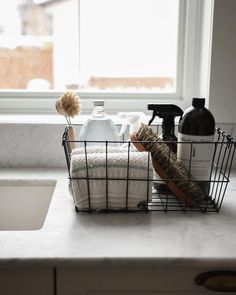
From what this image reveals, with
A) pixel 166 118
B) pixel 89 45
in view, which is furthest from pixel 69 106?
pixel 89 45

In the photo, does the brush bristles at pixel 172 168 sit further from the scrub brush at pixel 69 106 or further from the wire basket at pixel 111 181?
the scrub brush at pixel 69 106

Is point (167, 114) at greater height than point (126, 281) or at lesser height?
greater

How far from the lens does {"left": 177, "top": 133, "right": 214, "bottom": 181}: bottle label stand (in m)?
0.99

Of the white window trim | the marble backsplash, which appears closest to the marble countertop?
the marble backsplash

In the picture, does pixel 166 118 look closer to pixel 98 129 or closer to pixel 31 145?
pixel 98 129

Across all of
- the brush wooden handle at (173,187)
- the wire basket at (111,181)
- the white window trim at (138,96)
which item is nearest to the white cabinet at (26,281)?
the wire basket at (111,181)

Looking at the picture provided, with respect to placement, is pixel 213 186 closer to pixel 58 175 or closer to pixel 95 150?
pixel 95 150

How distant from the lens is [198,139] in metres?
0.99

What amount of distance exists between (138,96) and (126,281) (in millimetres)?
829

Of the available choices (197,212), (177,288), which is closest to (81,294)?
(177,288)

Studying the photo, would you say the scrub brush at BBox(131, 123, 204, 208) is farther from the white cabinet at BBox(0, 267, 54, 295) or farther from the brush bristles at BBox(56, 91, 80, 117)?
the white cabinet at BBox(0, 267, 54, 295)

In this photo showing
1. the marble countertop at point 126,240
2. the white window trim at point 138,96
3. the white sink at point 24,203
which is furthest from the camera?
the white window trim at point 138,96

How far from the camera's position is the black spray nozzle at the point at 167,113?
1.06 meters

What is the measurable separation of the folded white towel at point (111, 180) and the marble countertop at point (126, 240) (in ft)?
0.10
